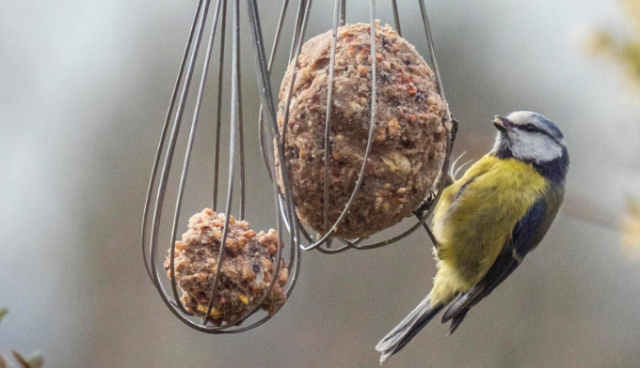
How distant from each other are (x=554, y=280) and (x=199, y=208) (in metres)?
2.50

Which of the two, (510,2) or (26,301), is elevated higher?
(510,2)

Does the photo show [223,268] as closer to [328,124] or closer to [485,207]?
[328,124]

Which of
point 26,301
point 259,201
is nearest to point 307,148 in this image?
point 259,201

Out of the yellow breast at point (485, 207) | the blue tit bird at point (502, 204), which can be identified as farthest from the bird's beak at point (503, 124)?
the yellow breast at point (485, 207)

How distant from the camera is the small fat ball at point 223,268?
1444 millimetres

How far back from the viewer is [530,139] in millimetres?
2174

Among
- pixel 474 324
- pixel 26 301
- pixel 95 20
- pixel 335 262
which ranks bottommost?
pixel 474 324

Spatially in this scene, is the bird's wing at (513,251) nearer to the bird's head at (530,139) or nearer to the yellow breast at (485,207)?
the yellow breast at (485,207)

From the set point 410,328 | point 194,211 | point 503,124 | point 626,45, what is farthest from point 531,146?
point 194,211

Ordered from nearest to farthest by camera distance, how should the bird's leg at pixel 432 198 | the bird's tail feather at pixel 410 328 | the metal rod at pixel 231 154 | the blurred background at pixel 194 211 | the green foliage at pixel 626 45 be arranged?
1. the metal rod at pixel 231 154
2. the bird's leg at pixel 432 198
3. the green foliage at pixel 626 45
4. the bird's tail feather at pixel 410 328
5. the blurred background at pixel 194 211

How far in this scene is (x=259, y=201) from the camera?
418 cm

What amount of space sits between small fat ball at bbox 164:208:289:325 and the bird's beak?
1039 mm

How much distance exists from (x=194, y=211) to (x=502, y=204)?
2480 millimetres

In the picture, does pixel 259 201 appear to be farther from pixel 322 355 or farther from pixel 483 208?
pixel 483 208
